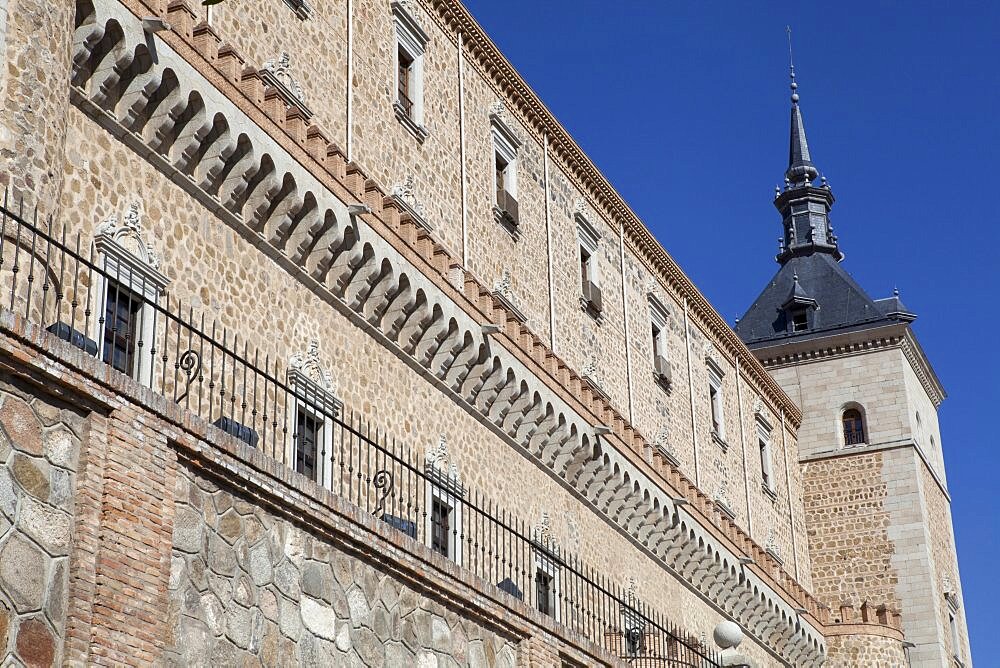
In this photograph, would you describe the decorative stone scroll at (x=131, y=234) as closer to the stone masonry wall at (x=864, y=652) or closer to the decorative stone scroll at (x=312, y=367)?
the decorative stone scroll at (x=312, y=367)

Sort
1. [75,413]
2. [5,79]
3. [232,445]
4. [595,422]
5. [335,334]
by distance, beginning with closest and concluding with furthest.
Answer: [75,413] → [232,445] → [5,79] → [335,334] → [595,422]

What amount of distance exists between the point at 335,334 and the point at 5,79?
625 cm

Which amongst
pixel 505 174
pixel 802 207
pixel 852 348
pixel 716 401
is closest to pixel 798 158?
pixel 802 207

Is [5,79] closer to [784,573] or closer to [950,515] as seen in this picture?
[784,573]

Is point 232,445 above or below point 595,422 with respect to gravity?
below

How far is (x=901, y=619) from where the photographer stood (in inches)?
1454

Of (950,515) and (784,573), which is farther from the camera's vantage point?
(950,515)

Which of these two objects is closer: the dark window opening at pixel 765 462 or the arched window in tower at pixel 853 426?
the dark window opening at pixel 765 462

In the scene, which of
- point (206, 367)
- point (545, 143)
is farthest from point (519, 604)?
point (545, 143)

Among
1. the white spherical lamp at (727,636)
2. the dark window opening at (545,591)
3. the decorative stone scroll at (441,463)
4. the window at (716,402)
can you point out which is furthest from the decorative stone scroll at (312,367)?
the window at (716,402)

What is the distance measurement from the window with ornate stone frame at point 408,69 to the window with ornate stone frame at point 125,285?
7.18 m

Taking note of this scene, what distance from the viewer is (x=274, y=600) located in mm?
10500

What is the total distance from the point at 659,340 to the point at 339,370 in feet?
45.9

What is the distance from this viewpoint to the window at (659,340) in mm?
30031
